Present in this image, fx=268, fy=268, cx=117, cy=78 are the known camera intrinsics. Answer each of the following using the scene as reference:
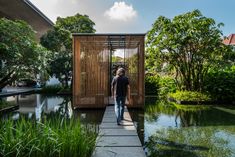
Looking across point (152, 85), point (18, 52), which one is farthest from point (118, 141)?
point (152, 85)

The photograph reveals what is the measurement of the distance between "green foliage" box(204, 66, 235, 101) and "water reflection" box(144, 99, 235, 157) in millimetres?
2703

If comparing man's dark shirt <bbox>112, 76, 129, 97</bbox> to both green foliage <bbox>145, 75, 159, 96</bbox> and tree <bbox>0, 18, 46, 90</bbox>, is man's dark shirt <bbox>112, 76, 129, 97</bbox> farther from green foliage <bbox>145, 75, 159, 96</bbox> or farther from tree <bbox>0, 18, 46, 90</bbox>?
green foliage <bbox>145, 75, 159, 96</bbox>

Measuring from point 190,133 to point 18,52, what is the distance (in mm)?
6499

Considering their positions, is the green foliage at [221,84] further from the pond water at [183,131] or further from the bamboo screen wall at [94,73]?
the bamboo screen wall at [94,73]

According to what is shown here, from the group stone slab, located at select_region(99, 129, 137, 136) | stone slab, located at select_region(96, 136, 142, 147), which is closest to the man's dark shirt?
stone slab, located at select_region(99, 129, 137, 136)

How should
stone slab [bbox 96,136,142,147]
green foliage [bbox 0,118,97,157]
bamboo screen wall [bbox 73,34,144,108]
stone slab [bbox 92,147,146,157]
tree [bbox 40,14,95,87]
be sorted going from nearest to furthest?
green foliage [bbox 0,118,97,157], stone slab [bbox 92,147,146,157], stone slab [bbox 96,136,142,147], bamboo screen wall [bbox 73,34,144,108], tree [bbox 40,14,95,87]

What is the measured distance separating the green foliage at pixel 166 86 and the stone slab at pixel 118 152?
36.1 feet

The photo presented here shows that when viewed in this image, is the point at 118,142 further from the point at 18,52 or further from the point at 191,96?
the point at 191,96

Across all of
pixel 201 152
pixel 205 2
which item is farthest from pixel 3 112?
pixel 205 2

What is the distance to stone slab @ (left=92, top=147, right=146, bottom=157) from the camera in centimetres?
432

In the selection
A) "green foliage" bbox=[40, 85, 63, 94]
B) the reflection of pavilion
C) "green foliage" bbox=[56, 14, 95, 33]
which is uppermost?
"green foliage" bbox=[56, 14, 95, 33]

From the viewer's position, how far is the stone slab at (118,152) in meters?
4.32

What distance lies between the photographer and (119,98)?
6934mm

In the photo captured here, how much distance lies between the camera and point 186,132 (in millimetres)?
6898
